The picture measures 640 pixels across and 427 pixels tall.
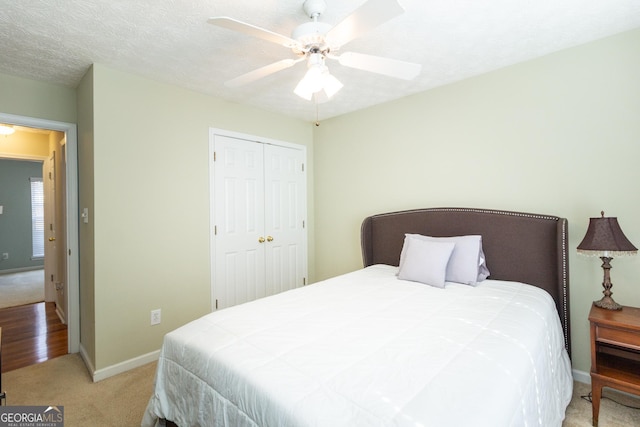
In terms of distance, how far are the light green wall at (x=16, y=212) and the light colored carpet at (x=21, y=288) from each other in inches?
12.5

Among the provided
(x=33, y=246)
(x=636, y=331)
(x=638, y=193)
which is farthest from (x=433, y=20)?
(x=33, y=246)

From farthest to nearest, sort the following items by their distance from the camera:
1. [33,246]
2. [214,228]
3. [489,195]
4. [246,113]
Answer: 1. [33,246]
2. [246,113]
3. [214,228]
4. [489,195]

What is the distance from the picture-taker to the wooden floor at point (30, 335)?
272 cm

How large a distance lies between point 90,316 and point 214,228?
3.96ft

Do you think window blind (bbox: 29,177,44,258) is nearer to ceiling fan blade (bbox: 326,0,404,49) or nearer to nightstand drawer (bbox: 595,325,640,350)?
ceiling fan blade (bbox: 326,0,404,49)

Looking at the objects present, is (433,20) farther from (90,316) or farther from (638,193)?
(90,316)

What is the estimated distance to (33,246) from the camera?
6.41 m

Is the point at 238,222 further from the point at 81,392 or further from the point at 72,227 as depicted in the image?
the point at 81,392

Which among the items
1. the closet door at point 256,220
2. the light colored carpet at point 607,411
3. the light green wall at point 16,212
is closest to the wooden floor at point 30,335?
the closet door at point 256,220

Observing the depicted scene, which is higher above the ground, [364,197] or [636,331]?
[364,197]

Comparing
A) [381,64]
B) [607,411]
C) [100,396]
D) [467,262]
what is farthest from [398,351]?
[100,396]

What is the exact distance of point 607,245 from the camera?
6.15 feet

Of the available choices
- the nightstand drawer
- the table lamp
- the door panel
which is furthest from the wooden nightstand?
the door panel

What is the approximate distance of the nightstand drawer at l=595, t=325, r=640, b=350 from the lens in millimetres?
1712
